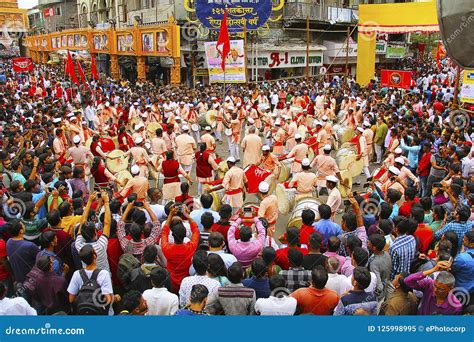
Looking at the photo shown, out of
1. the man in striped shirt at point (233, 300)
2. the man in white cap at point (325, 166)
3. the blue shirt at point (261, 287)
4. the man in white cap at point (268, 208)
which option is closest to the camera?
the man in striped shirt at point (233, 300)

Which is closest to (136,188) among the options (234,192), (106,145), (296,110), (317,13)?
(234,192)

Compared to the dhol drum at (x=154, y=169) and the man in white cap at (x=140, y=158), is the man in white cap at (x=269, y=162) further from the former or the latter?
the man in white cap at (x=140, y=158)

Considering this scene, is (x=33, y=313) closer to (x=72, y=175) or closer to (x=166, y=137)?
(x=72, y=175)

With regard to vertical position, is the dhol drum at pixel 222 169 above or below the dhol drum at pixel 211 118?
below

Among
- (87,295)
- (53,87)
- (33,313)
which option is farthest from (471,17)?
(53,87)

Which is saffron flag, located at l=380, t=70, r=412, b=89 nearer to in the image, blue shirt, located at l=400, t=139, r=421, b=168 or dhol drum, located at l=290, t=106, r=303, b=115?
dhol drum, located at l=290, t=106, r=303, b=115

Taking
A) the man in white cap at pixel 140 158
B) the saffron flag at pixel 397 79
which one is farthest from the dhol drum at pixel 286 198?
the saffron flag at pixel 397 79

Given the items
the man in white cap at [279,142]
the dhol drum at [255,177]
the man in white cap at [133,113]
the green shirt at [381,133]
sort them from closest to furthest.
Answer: the dhol drum at [255,177] < the man in white cap at [279,142] < the green shirt at [381,133] < the man in white cap at [133,113]

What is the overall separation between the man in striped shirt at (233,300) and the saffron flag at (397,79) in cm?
1363

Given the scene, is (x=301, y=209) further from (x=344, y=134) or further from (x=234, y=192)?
(x=344, y=134)

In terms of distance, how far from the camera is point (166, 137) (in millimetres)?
10250

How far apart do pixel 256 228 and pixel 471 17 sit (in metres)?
2.71

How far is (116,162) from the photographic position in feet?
28.1

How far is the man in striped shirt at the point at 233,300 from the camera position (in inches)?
136
